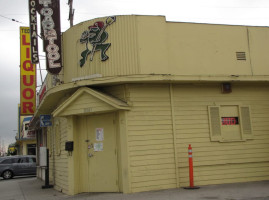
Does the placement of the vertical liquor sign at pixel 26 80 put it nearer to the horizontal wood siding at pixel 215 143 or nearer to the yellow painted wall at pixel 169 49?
the yellow painted wall at pixel 169 49

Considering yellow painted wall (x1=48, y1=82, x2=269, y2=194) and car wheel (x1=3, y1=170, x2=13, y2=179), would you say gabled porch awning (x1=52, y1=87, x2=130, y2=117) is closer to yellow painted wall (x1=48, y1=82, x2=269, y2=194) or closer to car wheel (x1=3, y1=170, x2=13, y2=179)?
yellow painted wall (x1=48, y1=82, x2=269, y2=194)

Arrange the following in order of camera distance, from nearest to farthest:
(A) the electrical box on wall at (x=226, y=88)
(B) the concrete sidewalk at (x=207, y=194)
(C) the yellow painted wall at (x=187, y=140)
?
(B) the concrete sidewalk at (x=207, y=194) < (C) the yellow painted wall at (x=187, y=140) < (A) the electrical box on wall at (x=226, y=88)

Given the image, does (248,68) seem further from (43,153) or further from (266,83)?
(43,153)

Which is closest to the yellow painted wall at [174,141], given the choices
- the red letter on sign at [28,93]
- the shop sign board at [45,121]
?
the shop sign board at [45,121]

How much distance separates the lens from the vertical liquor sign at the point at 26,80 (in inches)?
A: 705

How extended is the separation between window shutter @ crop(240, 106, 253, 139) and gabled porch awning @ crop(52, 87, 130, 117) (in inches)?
153

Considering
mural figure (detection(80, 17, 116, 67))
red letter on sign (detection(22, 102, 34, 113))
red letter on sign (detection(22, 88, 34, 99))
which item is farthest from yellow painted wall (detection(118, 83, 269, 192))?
red letter on sign (detection(22, 88, 34, 99))

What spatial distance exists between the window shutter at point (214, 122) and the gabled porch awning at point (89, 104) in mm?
2779

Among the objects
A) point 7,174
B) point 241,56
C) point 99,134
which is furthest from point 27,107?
point 241,56

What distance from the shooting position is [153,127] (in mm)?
9656

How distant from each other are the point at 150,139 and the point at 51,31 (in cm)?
507

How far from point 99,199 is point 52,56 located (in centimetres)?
504

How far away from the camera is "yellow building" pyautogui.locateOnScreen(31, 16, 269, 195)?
9477mm

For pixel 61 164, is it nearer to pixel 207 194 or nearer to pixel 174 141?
pixel 174 141
